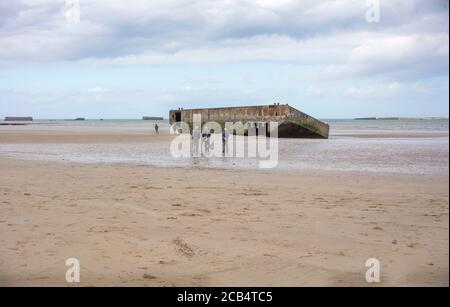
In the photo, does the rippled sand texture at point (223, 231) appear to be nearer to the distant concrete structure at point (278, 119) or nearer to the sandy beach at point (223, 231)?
the sandy beach at point (223, 231)

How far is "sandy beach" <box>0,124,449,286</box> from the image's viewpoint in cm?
495

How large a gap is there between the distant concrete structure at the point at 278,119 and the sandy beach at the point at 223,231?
2278cm

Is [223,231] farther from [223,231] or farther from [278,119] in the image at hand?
[278,119]

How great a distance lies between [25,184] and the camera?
445 inches

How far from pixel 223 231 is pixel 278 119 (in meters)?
29.8

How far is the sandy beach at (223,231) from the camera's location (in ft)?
16.3

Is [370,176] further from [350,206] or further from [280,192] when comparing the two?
[350,206]

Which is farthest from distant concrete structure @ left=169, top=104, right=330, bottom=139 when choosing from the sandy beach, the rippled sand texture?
the rippled sand texture

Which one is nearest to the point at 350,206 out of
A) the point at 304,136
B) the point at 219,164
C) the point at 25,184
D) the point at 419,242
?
the point at 419,242

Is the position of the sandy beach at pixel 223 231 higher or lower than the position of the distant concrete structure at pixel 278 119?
lower

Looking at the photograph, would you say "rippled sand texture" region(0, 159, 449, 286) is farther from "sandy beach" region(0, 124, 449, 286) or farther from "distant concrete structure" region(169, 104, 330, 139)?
"distant concrete structure" region(169, 104, 330, 139)

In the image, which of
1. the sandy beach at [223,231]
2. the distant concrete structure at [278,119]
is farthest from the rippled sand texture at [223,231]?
the distant concrete structure at [278,119]

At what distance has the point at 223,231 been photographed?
6.80m

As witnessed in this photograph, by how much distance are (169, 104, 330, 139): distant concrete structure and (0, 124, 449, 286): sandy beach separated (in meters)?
22.8
